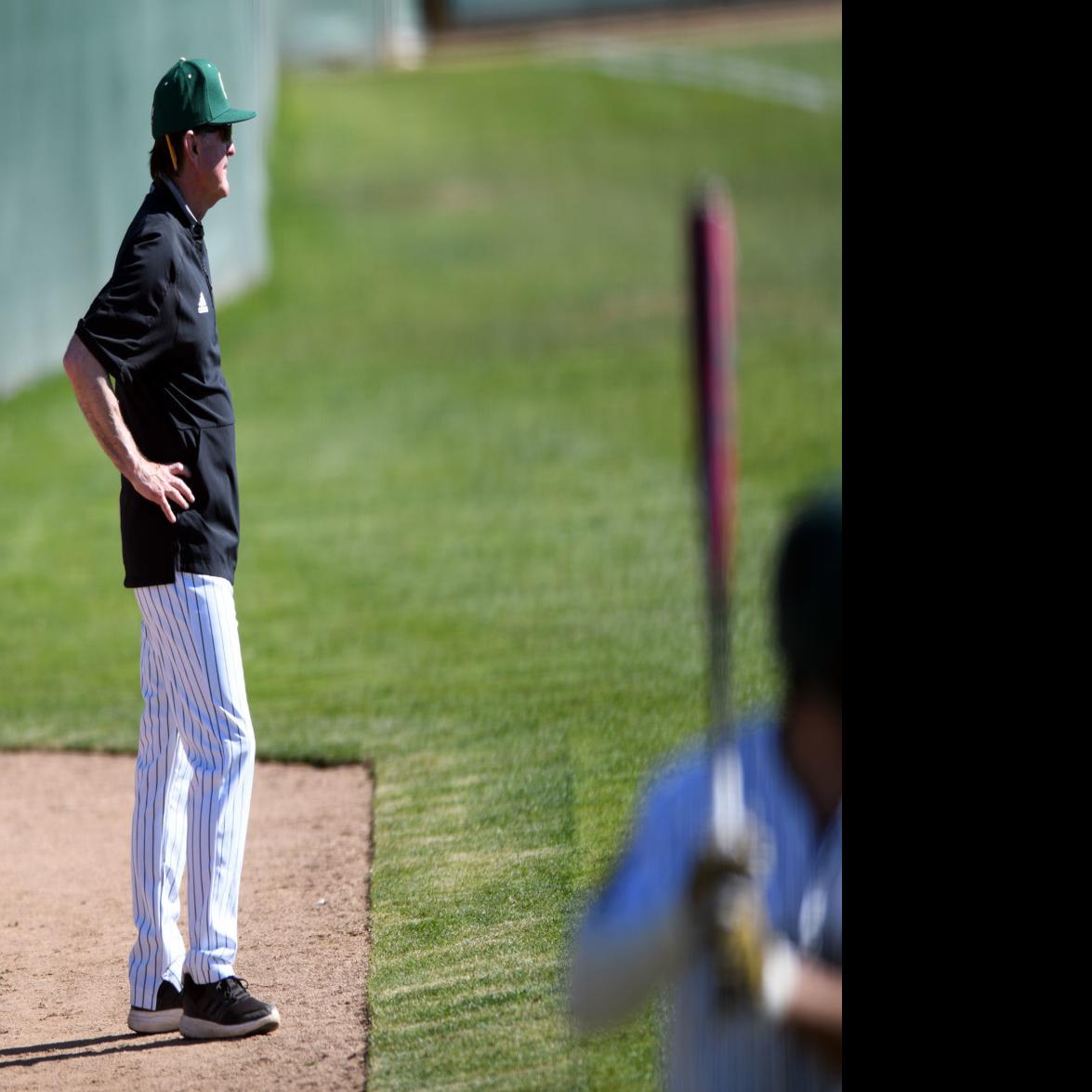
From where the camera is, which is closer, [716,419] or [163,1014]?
[716,419]

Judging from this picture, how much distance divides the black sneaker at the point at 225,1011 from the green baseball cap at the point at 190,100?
2.34 m

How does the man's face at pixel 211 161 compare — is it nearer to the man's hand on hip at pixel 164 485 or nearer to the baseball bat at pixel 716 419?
the man's hand on hip at pixel 164 485

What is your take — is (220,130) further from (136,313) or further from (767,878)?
(767,878)

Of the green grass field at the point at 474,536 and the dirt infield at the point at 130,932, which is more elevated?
the green grass field at the point at 474,536

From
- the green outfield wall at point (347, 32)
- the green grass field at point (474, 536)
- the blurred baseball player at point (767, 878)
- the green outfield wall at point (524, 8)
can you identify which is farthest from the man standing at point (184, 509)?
the green outfield wall at point (524, 8)

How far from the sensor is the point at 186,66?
15.0 ft

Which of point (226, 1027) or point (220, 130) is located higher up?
point (220, 130)

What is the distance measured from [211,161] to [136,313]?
1.62 feet

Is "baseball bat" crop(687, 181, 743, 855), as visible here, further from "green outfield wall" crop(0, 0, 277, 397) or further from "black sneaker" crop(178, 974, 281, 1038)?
"green outfield wall" crop(0, 0, 277, 397)

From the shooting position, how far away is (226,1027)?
479 centimetres

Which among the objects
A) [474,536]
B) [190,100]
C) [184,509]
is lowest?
[474,536]

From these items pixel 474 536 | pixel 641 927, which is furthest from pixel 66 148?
pixel 641 927

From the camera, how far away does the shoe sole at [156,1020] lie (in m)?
4.90
